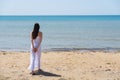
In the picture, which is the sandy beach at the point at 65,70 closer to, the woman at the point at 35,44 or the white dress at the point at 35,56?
the white dress at the point at 35,56

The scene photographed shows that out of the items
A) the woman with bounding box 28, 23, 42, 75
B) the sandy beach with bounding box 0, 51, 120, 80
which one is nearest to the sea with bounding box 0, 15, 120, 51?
the sandy beach with bounding box 0, 51, 120, 80

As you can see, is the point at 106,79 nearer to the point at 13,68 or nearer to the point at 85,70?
the point at 85,70

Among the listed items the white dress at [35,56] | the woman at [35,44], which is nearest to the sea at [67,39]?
the white dress at [35,56]

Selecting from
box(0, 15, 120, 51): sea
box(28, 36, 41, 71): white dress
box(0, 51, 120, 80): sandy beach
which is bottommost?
box(0, 15, 120, 51): sea

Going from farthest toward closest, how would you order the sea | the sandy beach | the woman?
1. the sea
2. the woman
3. the sandy beach

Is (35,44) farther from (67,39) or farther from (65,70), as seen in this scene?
(67,39)

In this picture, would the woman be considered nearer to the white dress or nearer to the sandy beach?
the white dress

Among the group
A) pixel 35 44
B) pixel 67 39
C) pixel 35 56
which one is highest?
pixel 35 44

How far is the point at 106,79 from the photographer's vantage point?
39.0ft

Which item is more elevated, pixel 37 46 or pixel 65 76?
pixel 37 46

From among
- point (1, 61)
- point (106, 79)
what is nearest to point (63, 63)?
point (1, 61)

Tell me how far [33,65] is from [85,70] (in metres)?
2.21

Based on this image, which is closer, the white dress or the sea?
the white dress

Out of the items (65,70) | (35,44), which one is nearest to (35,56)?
(35,44)
